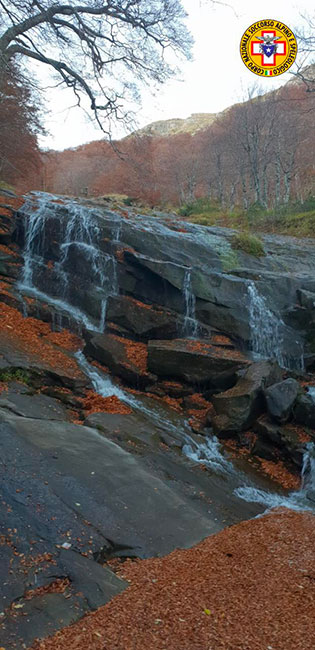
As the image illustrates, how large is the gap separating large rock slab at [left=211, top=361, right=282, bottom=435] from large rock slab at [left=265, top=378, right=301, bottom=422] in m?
0.22

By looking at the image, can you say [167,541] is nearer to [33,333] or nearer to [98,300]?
[33,333]

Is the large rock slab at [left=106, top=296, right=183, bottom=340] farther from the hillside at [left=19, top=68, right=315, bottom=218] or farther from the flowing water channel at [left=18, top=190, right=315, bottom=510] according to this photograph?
the hillside at [left=19, top=68, right=315, bottom=218]

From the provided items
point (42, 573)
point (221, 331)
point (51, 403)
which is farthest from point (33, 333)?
point (42, 573)

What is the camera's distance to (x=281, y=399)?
884 centimetres

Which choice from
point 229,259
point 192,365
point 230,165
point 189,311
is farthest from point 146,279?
point 230,165

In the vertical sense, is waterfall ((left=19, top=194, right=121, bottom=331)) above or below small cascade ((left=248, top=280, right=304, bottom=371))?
above

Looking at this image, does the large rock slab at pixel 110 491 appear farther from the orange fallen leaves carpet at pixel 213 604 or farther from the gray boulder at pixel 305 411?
the gray boulder at pixel 305 411

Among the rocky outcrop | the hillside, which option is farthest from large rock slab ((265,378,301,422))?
the hillside

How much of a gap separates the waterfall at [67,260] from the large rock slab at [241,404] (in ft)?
15.1

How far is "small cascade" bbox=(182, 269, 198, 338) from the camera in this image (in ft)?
40.4

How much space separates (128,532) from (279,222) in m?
23.7

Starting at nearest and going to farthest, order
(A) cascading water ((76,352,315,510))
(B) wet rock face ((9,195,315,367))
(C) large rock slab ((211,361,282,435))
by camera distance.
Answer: (A) cascading water ((76,352,315,510)) < (C) large rock slab ((211,361,282,435)) < (B) wet rock face ((9,195,315,367))

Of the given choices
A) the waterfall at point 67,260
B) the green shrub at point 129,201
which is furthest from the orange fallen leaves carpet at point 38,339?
the green shrub at point 129,201

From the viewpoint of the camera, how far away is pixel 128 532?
15.5 feet
